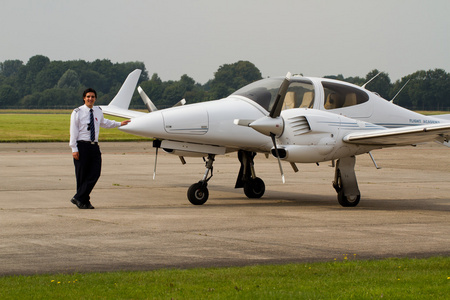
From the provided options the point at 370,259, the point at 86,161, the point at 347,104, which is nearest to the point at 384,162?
the point at 347,104

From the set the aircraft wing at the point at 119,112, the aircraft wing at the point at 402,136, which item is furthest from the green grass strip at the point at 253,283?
the aircraft wing at the point at 119,112

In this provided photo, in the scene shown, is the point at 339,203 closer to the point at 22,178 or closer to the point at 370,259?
the point at 370,259

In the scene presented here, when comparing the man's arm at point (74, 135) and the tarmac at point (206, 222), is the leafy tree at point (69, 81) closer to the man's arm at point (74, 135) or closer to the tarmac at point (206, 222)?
the tarmac at point (206, 222)

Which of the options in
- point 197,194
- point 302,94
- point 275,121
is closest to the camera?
point 275,121

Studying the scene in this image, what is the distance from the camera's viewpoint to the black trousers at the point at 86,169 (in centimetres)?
1348

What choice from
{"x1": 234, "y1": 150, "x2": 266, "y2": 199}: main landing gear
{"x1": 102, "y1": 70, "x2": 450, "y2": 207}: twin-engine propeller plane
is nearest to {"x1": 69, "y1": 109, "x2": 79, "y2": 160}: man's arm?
{"x1": 102, "y1": 70, "x2": 450, "y2": 207}: twin-engine propeller plane

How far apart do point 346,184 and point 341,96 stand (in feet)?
6.26

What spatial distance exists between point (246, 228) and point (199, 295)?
4.68 meters

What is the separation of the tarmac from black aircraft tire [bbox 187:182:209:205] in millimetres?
172

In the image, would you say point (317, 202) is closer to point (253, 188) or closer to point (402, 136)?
point (253, 188)

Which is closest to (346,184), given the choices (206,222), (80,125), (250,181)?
(250,181)

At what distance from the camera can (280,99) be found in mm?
13555

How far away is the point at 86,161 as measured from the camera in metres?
13.5

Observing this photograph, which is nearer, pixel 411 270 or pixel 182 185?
pixel 411 270
